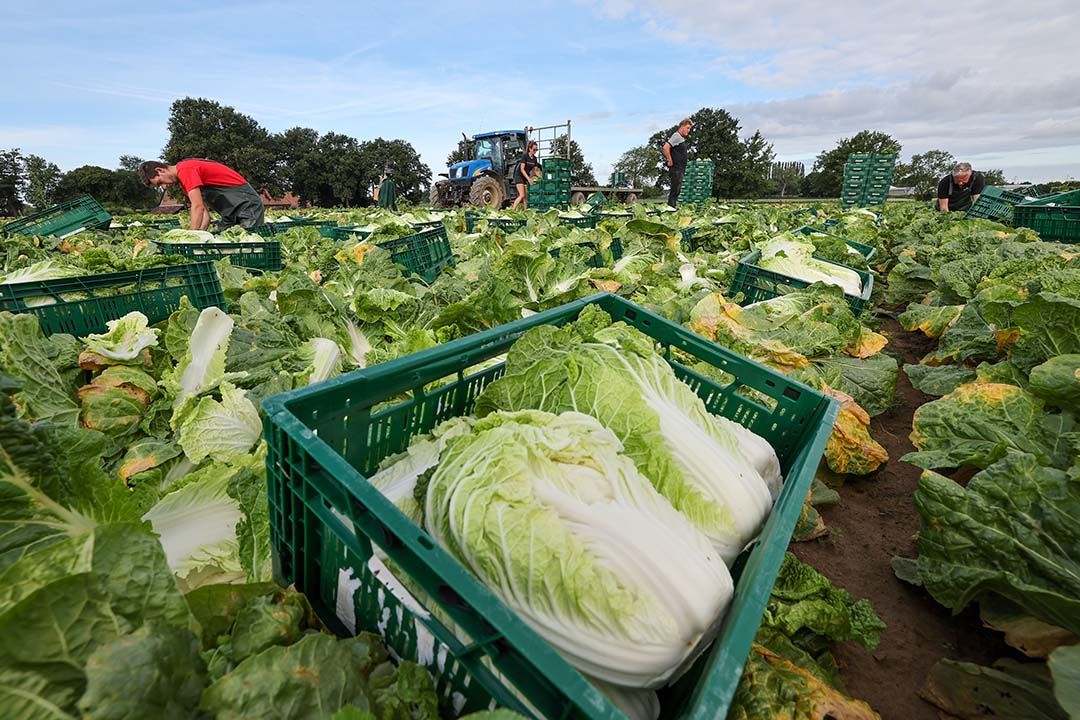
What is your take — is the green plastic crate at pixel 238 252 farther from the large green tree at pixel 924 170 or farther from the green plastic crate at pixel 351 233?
the large green tree at pixel 924 170

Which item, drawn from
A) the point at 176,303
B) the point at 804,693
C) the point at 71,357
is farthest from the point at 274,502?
the point at 176,303

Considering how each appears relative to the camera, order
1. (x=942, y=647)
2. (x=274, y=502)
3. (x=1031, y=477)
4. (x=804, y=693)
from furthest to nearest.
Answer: (x=942, y=647)
(x=1031, y=477)
(x=804, y=693)
(x=274, y=502)

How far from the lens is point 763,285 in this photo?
582cm

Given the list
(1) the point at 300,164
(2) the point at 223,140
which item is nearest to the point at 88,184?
(2) the point at 223,140

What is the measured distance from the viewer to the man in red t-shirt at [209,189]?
8703mm

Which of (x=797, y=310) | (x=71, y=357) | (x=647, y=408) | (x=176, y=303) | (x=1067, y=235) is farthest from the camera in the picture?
(x=1067, y=235)

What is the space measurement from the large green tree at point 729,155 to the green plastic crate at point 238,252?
56.7 m

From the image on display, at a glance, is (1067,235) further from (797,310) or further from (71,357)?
(71,357)

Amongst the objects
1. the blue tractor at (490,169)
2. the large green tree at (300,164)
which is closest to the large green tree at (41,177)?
the large green tree at (300,164)

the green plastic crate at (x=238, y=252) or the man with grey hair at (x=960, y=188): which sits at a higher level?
the man with grey hair at (x=960, y=188)

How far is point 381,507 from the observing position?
1030 mm

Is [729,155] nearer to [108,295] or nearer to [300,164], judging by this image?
[300,164]

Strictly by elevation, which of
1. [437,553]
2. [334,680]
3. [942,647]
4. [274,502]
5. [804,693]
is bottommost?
[942,647]

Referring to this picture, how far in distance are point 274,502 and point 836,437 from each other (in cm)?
340
